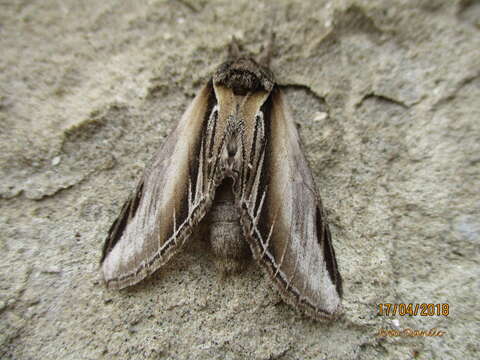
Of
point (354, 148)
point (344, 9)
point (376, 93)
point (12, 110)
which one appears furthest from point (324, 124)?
point (12, 110)

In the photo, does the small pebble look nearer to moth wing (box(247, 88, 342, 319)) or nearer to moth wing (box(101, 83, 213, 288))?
moth wing (box(101, 83, 213, 288))

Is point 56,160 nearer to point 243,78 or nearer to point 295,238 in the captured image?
point 243,78

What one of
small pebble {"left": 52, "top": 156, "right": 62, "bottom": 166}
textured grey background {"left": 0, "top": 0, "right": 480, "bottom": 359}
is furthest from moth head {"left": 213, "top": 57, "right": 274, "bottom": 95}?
small pebble {"left": 52, "top": 156, "right": 62, "bottom": 166}

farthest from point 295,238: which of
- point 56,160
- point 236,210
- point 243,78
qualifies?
point 56,160

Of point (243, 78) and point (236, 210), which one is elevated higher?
point (243, 78)

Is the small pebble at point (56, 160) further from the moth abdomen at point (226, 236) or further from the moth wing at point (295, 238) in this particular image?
the moth wing at point (295, 238)

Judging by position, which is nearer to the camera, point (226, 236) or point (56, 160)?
point (226, 236)
